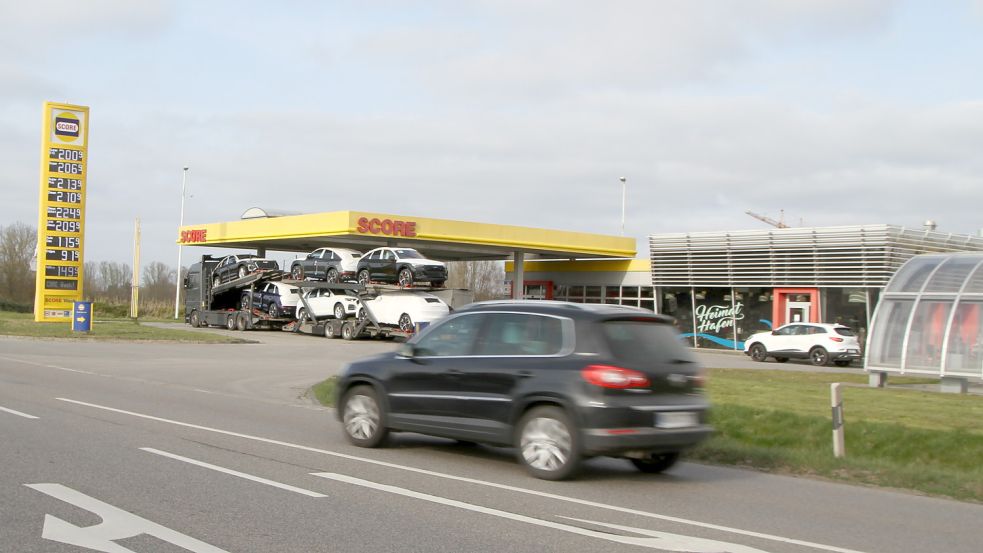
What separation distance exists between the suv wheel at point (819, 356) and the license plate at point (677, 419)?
2711 centimetres

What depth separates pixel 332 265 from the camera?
Answer: 132 feet

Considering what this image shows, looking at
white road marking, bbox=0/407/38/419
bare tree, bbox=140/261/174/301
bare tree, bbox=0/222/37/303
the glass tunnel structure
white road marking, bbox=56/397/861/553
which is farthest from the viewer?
bare tree, bbox=140/261/174/301

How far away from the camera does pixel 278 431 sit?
1208 centimetres

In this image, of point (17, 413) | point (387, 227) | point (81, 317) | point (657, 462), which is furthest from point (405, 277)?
point (657, 462)

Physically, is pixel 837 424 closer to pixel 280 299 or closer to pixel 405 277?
pixel 405 277

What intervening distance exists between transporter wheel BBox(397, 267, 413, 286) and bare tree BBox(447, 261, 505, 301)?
4389 cm

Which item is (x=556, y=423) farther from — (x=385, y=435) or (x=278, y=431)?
(x=278, y=431)

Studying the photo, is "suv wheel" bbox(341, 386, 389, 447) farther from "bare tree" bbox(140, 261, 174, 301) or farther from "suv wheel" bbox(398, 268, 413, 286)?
"bare tree" bbox(140, 261, 174, 301)

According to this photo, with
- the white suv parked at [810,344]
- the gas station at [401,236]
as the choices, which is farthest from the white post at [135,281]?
the white suv parked at [810,344]

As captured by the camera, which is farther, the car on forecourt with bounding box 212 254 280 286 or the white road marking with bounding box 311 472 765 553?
the car on forecourt with bounding box 212 254 280 286

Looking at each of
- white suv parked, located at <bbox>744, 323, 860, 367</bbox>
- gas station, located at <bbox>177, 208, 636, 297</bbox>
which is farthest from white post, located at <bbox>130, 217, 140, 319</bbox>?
white suv parked, located at <bbox>744, 323, 860, 367</bbox>

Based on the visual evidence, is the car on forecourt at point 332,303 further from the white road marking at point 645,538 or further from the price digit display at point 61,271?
the white road marking at point 645,538

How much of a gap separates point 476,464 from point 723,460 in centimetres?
307

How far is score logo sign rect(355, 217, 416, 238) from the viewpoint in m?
43.2
